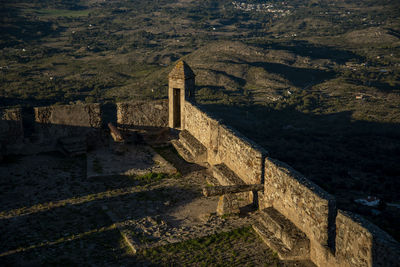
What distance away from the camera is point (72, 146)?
1280 centimetres

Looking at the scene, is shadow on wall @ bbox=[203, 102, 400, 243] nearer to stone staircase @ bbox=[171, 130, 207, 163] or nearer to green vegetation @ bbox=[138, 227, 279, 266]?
green vegetation @ bbox=[138, 227, 279, 266]

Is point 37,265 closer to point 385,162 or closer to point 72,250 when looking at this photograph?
point 72,250

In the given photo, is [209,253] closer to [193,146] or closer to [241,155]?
[241,155]

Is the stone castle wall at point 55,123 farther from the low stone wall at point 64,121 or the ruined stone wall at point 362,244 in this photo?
the ruined stone wall at point 362,244

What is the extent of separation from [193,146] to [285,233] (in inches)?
204

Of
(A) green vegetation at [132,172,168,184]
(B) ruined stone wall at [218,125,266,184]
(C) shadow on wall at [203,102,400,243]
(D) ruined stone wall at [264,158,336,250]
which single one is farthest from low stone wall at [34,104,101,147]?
→ (C) shadow on wall at [203,102,400,243]

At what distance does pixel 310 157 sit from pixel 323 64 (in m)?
43.1

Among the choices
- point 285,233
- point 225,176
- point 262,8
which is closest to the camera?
point 285,233

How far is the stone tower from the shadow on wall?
17.2ft

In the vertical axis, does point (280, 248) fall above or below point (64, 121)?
below

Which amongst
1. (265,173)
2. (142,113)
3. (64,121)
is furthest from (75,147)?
(265,173)

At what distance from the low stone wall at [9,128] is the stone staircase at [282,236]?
796cm

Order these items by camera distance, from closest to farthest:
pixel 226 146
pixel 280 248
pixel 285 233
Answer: pixel 280 248 < pixel 285 233 < pixel 226 146

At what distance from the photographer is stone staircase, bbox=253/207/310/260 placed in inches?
297
